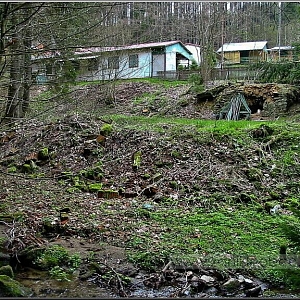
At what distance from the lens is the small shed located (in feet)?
39.8

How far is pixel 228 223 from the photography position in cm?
456

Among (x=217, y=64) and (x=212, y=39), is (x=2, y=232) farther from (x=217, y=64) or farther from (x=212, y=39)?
(x=217, y=64)

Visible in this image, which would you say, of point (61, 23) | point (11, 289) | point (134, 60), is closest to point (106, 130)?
point (134, 60)

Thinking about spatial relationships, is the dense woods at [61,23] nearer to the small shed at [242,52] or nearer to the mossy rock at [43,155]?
the mossy rock at [43,155]

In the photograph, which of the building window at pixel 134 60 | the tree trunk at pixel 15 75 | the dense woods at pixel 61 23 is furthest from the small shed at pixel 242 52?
the tree trunk at pixel 15 75

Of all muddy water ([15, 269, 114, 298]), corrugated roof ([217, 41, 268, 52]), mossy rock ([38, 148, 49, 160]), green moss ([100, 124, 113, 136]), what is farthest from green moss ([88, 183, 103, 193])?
corrugated roof ([217, 41, 268, 52])

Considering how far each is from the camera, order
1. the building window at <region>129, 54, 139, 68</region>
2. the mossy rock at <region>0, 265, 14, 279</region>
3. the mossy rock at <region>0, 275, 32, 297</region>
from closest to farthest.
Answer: the mossy rock at <region>0, 275, 32, 297</region> < the mossy rock at <region>0, 265, 14, 279</region> < the building window at <region>129, 54, 139, 68</region>

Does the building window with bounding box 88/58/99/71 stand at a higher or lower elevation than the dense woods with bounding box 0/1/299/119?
lower

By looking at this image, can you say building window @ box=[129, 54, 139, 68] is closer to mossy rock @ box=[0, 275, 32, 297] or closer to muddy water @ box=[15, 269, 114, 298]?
muddy water @ box=[15, 269, 114, 298]

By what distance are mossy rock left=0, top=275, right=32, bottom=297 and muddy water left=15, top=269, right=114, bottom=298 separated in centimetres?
8

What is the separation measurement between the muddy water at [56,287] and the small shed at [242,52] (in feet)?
31.5

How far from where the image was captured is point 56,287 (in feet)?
10.0

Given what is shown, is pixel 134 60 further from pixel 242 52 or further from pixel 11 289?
pixel 242 52

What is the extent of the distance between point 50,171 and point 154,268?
3620mm
